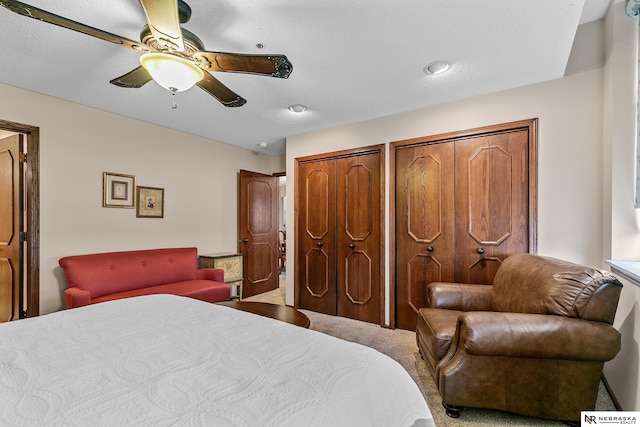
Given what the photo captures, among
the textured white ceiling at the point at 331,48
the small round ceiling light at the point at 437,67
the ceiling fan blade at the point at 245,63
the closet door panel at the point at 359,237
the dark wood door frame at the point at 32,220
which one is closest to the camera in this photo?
the ceiling fan blade at the point at 245,63

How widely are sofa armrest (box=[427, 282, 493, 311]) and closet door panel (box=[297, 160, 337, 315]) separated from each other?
4.94ft

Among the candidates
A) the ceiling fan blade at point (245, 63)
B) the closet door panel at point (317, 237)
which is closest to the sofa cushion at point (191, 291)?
the closet door panel at point (317, 237)

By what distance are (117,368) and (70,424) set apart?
10.5 inches

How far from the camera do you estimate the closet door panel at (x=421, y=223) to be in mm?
2996

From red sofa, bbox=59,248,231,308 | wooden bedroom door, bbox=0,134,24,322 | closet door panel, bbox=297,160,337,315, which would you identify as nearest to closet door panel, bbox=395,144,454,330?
closet door panel, bbox=297,160,337,315

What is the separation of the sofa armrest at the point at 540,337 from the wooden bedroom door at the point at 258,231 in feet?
12.1

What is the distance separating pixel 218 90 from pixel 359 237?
2248mm

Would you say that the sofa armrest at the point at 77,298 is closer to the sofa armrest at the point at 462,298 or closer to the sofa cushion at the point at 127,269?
the sofa cushion at the point at 127,269

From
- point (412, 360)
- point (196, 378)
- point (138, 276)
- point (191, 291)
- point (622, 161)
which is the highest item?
point (622, 161)

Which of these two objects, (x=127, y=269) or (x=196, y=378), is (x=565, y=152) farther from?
(x=127, y=269)

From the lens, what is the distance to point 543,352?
5.31 ft

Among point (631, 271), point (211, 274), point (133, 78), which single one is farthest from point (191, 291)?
point (631, 271)

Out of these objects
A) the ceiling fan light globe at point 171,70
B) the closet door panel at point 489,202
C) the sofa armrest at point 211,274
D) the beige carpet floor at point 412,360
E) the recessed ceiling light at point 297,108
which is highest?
the recessed ceiling light at point 297,108

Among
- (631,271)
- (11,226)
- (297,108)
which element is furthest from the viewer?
(297,108)
